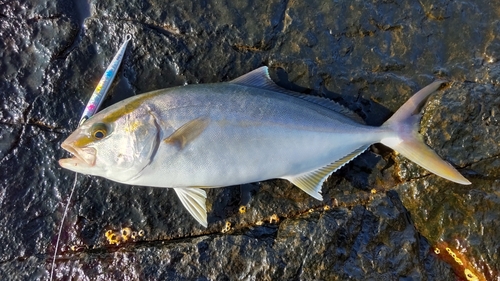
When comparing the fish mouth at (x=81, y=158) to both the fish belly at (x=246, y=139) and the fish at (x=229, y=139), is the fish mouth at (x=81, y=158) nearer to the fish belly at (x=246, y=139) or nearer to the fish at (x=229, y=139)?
the fish at (x=229, y=139)

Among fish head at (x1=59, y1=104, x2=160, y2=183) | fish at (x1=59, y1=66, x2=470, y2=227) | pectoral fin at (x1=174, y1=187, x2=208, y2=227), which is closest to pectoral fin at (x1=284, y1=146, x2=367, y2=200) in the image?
fish at (x1=59, y1=66, x2=470, y2=227)

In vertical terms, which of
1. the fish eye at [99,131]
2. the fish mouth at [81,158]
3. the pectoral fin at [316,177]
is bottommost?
the pectoral fin at [316,177]

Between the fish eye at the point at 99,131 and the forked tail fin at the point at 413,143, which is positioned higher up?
the fish eye at the point at 99,131

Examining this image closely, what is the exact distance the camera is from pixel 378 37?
2.81 meters

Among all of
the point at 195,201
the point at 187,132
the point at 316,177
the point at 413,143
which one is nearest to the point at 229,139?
the point at 187,132

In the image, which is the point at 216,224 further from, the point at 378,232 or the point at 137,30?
the point at 137,30

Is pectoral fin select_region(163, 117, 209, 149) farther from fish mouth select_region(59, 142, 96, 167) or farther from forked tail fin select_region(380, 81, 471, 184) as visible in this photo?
forked tail fin select_region(380, 81, 471, 184)

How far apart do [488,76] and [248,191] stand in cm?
191

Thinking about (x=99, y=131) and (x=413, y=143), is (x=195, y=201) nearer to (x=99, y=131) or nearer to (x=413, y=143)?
(x=99, y=131)

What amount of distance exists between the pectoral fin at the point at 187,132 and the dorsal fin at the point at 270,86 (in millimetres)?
400

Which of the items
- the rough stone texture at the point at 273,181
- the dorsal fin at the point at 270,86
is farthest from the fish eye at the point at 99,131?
the dorsal fin at the point at 270,86

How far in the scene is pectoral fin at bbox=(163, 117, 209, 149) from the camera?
7.30 ft

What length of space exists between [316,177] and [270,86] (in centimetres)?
67

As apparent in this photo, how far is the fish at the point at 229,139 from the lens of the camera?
219 centimetres
